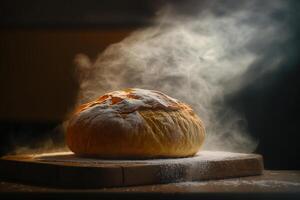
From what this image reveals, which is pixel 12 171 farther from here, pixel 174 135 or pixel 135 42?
pixel 135 42

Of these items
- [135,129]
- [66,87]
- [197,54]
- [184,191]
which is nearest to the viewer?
[184,191]

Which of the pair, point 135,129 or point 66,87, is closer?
point 135,129

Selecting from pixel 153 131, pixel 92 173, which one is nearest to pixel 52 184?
pixel 92 173

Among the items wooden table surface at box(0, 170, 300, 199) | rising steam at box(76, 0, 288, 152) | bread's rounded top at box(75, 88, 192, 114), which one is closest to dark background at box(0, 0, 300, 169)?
rising steam at box(76, 0, 288, 152)

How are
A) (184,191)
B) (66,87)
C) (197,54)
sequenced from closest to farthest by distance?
(184,191) < (197,54) < (66,87)

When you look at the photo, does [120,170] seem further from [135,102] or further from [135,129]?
[135,102]

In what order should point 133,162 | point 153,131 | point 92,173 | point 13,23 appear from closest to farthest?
point 92,173 → point 133,162 → point 153,131 → point 13,23

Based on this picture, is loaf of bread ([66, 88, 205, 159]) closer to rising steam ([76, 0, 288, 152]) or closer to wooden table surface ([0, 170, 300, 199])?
wooden table surface ([0, 170, 300, 199])

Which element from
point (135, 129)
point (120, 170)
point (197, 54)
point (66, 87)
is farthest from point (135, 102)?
point (66, 87)
